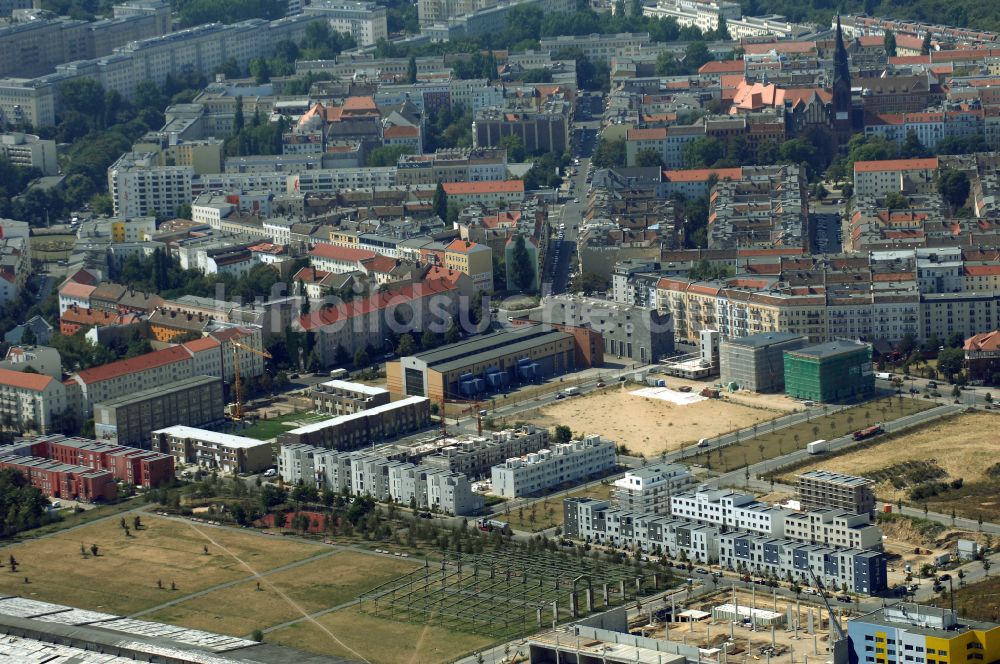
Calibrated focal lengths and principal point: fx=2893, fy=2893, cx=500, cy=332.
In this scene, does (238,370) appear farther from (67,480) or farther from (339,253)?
(339,253)

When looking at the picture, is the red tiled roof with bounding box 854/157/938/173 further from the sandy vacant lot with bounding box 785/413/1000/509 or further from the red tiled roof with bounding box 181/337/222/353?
the red tiled roof with bounding box 181/337/222/353

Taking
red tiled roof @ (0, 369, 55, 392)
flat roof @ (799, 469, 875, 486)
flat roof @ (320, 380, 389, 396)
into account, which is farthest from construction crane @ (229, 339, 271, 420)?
flat roof @ (799, 469, 875, 486)

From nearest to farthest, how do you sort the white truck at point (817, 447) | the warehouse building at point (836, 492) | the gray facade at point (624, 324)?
1. the warehouse building at point (836, 492)
2. the white truck at point (817, 447)
3. the gray facade at point (624, 324)

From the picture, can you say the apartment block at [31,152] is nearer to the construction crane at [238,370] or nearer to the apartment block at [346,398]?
the construction crane at [238,370]

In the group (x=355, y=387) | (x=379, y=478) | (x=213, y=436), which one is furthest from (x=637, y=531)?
(x=355, y=387)

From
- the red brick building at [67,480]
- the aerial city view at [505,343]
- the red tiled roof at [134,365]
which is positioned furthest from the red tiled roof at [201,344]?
the red brick building at [67,480]

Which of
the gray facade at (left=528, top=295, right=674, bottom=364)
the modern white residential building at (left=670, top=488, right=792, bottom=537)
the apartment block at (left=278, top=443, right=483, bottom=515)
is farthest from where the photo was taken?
the gray facade at (left=528, top=295, right=674, bottom=364)
